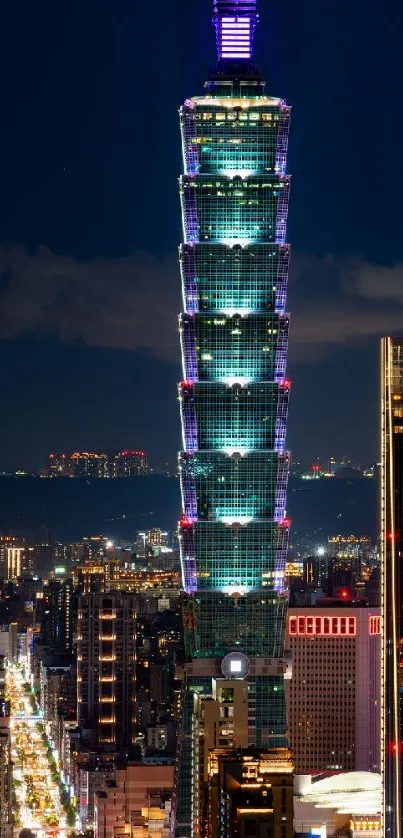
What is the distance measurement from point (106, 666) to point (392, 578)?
21.4m

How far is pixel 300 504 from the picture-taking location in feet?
152

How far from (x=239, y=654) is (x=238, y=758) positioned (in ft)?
47.0

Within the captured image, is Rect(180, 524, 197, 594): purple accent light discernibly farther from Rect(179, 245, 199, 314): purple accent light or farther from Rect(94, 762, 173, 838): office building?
Rect(179, 245, 199, 314): purple accent light

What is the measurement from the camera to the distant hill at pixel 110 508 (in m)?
48.3

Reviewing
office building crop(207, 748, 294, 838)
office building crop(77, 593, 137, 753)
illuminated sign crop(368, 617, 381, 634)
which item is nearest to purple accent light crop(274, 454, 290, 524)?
illuminated sign crop(368, 617, 381, 634)

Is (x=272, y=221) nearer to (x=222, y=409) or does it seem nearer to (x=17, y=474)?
(x=222, y=409)

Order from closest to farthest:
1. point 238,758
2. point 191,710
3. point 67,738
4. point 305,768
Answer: point 238,758 → point 191,710 → point 305,768 → point 67,738

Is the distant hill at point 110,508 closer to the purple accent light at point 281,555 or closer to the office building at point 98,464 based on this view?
the office building at point 98,464

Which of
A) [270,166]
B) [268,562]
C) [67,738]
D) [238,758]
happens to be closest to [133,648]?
[67,738]

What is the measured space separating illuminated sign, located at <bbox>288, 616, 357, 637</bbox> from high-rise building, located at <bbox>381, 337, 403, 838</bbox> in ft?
49.5

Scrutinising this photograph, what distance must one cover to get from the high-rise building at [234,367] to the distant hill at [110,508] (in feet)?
24.1

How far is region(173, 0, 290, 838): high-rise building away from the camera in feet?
127

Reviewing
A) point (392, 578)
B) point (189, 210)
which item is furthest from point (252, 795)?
point (189, 210)

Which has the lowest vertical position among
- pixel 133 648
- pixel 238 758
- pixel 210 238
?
pixel 238 758
